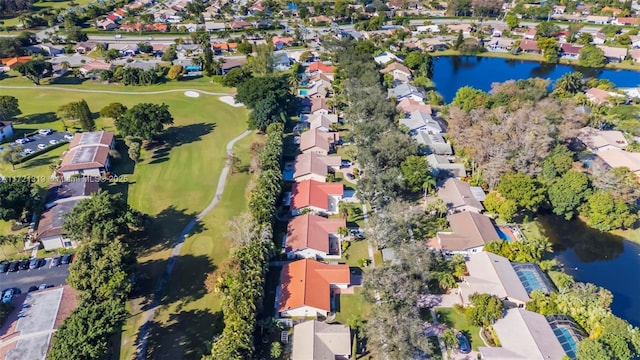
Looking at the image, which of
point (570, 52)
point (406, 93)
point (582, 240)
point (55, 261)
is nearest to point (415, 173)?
point (582, 240)

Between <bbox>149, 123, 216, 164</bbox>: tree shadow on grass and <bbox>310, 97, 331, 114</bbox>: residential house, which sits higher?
<bbox>310, 97, 331, 114</bbox>: residential house

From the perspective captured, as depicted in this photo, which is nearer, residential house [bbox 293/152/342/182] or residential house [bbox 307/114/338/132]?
residential house [bbox 293/152/342/182]

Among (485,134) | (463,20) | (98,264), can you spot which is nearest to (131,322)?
(98,264)

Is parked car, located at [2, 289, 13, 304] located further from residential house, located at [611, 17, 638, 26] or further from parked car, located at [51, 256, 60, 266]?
residential house, located at [611, 17, 638, 26]

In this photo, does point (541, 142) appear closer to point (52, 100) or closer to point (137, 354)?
point (137, 354)

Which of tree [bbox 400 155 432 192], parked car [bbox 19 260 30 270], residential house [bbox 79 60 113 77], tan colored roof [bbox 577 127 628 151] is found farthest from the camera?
residential house [bbox 79 60 113 77]

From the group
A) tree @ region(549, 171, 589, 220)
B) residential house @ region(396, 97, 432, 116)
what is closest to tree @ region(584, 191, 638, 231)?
tree @ region(549, 171, 589, 220)

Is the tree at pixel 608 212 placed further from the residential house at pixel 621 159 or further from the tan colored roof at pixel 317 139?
the tan colored roof at pixel 317 139
